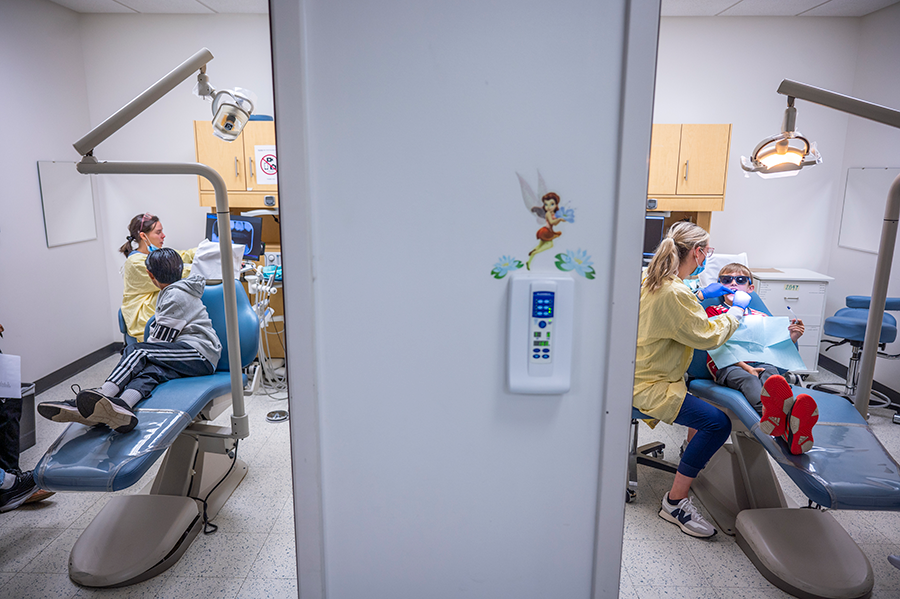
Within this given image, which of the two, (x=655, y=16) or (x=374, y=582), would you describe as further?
(x=374, y=582)

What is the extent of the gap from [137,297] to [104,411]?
126cm

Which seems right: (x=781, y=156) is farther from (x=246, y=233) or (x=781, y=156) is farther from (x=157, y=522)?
(x=246, y=233)

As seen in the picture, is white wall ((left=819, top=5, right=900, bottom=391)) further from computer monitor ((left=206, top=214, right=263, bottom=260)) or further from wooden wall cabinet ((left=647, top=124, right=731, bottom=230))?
computer monitor ((left=206, top=214, right=263, bottom=260))

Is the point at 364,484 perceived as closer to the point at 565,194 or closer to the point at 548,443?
the point at 548,443

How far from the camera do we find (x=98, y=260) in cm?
436

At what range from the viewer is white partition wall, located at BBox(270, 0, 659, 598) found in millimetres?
1090

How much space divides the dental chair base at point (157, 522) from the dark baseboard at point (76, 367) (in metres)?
1.86

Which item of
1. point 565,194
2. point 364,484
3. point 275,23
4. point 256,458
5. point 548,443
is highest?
point 275,23

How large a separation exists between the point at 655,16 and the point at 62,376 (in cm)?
438

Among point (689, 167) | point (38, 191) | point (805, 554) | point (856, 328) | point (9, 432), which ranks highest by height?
point (689, 167)

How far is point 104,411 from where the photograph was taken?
1805 millimetres

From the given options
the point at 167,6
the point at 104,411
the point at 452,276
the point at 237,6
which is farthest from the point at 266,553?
the point at 167,6

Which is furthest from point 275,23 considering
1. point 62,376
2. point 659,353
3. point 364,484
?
point 62,376

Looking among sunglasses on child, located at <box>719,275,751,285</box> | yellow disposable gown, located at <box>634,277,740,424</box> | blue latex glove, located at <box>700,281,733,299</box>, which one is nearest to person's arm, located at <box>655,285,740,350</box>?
yellow disposable gown, located at <box>634,277,740,424</box>
